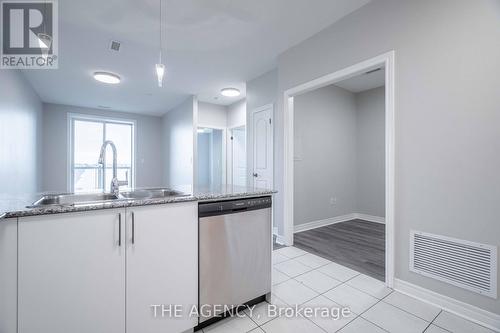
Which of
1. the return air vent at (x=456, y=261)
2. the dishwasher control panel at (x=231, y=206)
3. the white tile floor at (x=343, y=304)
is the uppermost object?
the dishwasher control panel at (x=231, y=206)

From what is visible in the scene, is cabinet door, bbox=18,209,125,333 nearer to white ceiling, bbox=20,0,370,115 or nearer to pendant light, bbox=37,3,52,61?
pendant light, bbox=37,3,52,61

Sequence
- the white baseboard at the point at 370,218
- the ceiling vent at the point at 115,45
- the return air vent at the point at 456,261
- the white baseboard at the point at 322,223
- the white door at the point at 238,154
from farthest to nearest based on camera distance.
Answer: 1. the white door at the point at 238,154
2. the white baseboard at the point at 370,218
3. the white baseboard at the point at 322,223
4. the ceiling vent at the point at 115,45
5. the return air vent at the point at 456,261

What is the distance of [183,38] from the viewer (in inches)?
108

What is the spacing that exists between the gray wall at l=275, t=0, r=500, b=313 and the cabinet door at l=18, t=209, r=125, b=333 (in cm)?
219

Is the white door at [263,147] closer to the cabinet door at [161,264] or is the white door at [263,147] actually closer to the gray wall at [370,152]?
the gray wall at [370,152]

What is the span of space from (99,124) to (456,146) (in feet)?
25.2

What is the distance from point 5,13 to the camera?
7.30 ft

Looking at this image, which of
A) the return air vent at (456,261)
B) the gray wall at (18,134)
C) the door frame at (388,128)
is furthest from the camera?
the gray wall at (18,134)

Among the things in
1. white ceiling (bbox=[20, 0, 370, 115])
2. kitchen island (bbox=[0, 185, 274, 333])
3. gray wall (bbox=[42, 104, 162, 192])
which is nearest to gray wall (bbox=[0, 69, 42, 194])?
white ceiling (bbox=[20, 0, 370, 115])

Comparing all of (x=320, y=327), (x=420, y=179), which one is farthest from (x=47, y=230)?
(x=420, y=179)

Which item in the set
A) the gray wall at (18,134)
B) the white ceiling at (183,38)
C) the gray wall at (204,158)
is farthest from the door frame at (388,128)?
the gray wall at (204,158)

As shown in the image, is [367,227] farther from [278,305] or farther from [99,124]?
[99,124]

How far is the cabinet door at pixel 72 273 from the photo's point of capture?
0.98m

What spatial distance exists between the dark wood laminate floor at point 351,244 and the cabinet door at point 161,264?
184 cm
